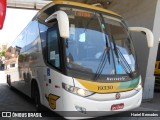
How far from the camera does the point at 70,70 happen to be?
17.2 feet

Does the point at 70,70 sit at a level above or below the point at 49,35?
below

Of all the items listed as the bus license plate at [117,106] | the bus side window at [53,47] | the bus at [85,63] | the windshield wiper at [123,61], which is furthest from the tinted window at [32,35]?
the bus license plate at [117,106]

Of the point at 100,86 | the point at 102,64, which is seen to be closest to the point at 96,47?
the point at 102,64

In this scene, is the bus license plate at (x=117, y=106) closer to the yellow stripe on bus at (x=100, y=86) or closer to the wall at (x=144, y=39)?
the yellow stripe on bus at (x=100, y=86)

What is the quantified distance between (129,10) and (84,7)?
15.2 ft

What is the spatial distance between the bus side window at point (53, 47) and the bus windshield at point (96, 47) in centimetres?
33

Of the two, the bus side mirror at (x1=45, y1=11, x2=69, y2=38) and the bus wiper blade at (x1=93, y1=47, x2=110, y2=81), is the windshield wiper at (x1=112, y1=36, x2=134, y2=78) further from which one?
the bus side mirror at (x1=45, y1=11, x2=69, y2=38)

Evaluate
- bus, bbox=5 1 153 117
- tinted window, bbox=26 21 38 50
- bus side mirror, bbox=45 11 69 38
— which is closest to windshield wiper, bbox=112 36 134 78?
bus, bbox=5 1 153 117

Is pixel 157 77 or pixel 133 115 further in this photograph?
pixel 157 77

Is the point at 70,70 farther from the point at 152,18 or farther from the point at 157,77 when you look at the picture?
the point at 157,77

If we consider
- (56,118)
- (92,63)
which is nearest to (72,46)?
(92,63)

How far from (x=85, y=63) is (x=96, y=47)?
54cm

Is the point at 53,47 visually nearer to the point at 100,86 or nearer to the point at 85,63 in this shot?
the point at 85,63

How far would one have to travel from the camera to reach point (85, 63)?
5391mm
